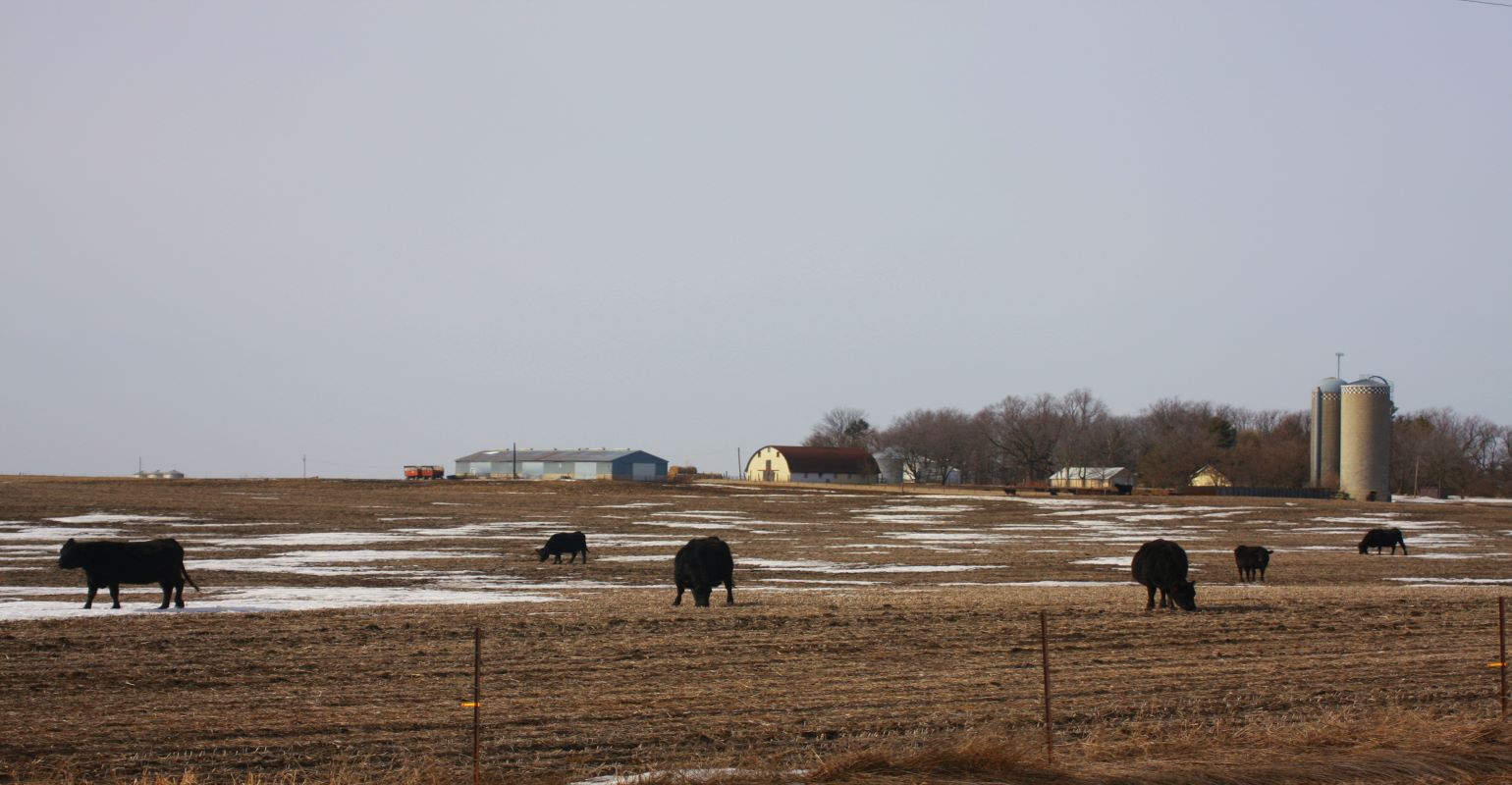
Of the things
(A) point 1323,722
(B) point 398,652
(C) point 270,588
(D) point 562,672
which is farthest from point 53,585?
(A) point 1323,722

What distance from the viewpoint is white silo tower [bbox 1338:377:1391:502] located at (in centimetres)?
11231

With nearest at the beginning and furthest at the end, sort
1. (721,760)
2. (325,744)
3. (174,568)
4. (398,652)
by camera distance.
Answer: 1. (721,760)
2. (325,744)
3. (398,652)
4. (174,568)

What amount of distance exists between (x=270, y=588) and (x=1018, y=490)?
301ft

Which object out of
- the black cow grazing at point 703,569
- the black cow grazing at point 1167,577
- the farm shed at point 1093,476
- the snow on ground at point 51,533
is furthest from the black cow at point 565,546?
the farm shed at point 1093,476

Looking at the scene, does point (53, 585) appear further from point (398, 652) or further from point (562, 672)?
point (562, 672)

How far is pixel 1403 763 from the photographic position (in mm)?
11188

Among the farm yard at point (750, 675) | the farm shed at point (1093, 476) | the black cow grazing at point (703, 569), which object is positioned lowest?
the farm shed at point (1093, 476)

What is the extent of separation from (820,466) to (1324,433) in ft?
226

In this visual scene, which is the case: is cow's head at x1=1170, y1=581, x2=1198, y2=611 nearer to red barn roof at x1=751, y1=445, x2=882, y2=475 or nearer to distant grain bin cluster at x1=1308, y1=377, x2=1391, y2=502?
distant grain bin cluster at x1=1308, y1=377, x2=1391, y2=502

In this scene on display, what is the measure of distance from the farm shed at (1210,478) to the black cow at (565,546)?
348 feet

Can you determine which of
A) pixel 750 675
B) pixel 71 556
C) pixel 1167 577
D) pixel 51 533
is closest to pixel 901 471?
pixel 51 533

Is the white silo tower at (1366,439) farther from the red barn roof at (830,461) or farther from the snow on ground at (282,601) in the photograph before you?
the snow on ground at (282,601)

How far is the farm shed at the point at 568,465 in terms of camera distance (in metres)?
176

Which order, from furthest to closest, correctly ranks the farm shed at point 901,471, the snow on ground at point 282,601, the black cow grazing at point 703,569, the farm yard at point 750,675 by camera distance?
the farm shed at point 901,471
the black cow grazing at point 703,569
the snow on ground at point 282,601
the farm yard at point 750,675
